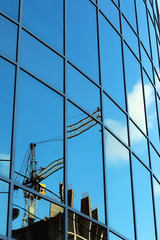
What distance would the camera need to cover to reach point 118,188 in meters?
16.5

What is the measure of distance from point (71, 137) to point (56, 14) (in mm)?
4076

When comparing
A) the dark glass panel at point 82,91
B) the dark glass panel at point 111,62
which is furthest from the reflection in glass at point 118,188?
the dark glass panel at point 111,62

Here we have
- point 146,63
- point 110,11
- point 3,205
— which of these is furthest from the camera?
point 146,63

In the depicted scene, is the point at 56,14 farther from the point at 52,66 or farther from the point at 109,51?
the point at 109,51

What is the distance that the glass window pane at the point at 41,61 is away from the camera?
13914 mm

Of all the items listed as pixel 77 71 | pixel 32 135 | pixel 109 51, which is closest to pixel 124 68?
pixel 109 51

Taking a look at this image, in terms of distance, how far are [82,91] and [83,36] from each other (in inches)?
84.1

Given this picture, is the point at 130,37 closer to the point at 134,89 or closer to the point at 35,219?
the point at 134,89

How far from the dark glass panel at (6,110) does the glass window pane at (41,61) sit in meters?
0.84

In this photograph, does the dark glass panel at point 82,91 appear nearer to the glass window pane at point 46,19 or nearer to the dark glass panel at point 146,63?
the glass window pane at point 46,19

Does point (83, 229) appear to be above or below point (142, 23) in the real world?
below

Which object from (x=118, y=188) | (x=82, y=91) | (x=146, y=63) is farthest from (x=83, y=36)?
(x=146, y=63)

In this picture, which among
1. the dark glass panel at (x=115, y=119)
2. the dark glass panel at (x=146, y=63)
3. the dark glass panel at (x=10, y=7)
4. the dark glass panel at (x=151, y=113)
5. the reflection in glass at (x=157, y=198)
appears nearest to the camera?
the dark glass panel at (x=10, y=7)

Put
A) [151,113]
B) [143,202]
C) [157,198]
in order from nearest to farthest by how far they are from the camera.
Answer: [143,202] → [157,198] → [151,113]
